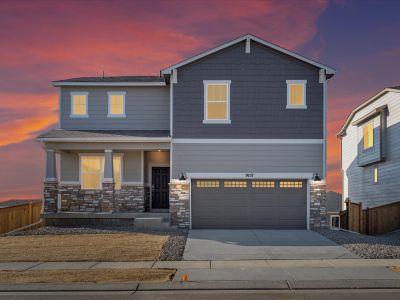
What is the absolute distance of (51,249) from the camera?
18.7 m

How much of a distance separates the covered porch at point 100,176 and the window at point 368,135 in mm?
13411

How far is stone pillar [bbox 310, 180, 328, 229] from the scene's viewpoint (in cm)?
2530

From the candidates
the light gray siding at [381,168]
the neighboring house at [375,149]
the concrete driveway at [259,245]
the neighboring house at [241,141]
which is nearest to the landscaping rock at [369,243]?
the concrete driveway at [259,245]

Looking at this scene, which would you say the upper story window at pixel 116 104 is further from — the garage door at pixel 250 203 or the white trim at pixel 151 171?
the garage door at pixel 250 203

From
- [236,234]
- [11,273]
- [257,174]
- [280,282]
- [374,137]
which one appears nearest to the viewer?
[280,282]

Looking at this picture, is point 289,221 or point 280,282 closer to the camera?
point 280,282

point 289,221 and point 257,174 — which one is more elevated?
point 257,174

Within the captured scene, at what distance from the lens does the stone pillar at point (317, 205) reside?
83.0 feet

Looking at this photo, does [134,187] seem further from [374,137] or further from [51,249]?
[374,137]

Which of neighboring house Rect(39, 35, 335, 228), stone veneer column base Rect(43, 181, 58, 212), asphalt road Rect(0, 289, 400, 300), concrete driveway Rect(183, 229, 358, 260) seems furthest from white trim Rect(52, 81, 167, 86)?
asphalt road Rect(0, 289, 400, 300)

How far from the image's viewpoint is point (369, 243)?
20188 millimetres

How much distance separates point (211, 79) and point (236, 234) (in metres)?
7.66

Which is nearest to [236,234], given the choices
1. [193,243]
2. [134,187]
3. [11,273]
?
[193,243]

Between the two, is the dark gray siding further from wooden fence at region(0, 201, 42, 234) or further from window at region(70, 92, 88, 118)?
wooden fence at region(0, 201, 42, 234)
